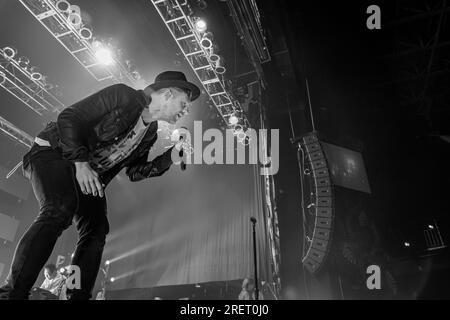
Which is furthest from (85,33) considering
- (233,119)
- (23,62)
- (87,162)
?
(87,162)

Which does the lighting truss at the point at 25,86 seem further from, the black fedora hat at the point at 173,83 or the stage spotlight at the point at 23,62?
the black fedora hat at the point at 173,83

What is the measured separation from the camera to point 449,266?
7121mm

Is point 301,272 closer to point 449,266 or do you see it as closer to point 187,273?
point 449,266

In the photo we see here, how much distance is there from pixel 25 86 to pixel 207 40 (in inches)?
198

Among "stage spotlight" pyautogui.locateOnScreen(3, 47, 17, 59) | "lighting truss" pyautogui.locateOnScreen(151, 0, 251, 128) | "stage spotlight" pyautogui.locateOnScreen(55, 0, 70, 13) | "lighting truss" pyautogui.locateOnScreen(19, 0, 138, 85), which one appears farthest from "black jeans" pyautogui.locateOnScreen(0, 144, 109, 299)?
"stage spotlight" pyautogui.locateOnScreen(3, 47, 17, 59)

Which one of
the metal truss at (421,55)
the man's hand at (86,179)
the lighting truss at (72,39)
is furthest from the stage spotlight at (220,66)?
the man's hand at (86,179)

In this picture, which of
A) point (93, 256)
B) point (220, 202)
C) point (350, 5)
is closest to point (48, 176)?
point (93, 256)

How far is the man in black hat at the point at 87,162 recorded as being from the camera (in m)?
1.52

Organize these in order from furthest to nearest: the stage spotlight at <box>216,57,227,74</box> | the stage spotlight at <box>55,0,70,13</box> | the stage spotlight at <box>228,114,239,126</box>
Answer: the stage spotlight at <box>228,114,239,126</box>, the stage spotlight at <box>216,57,227,74</box>, the stage spotlight at <box>55,0,70,13</box>

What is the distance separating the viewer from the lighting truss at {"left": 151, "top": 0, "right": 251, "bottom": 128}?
580 cm

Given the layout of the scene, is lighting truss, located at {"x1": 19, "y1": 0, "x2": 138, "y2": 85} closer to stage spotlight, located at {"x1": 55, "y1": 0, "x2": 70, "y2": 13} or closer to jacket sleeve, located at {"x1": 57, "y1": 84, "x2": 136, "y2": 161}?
stage spotlight, located at {"x1": 55, "y1": 0, "x2": 70, "y2": 13}

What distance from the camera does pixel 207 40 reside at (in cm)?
598

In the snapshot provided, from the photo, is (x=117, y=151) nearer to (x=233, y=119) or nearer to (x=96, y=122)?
(x=96, y=122)

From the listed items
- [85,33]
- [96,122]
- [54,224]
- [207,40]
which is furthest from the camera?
[85,33]
